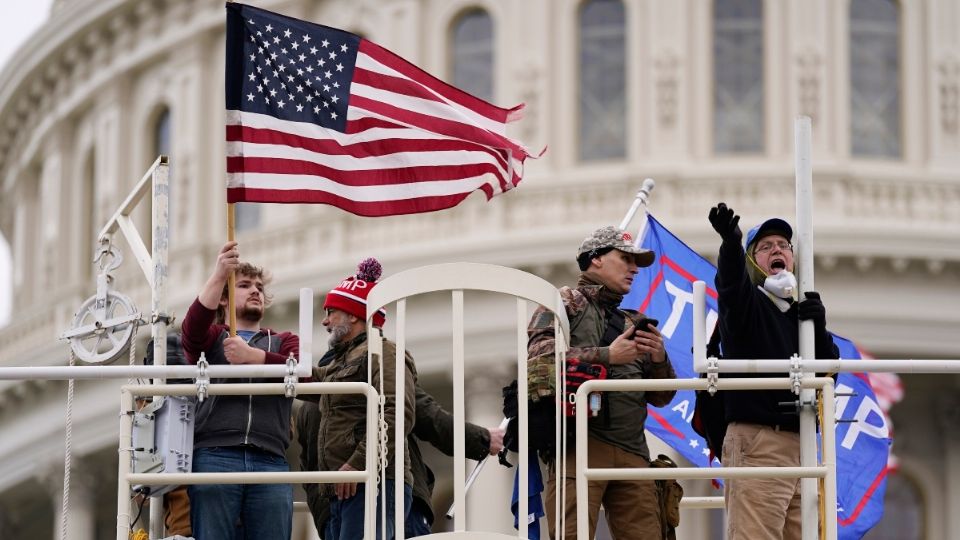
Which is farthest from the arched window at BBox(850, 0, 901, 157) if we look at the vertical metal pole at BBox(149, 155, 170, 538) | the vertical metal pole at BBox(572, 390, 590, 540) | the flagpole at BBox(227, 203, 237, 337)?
the vertical metal pole at BBox(572, 390, 590, 540)

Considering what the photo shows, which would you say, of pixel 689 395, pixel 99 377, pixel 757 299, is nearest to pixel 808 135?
pixel 757 299

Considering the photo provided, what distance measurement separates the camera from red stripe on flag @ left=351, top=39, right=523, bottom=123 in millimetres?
13805

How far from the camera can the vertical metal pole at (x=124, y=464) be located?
1150 cm

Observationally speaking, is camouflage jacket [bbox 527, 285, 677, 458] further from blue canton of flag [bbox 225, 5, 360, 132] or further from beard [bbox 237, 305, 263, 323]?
blue canton of flag [bbox 225, 5, 360, 132]

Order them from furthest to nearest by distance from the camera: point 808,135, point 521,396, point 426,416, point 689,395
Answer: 1. point 689,395
2. point 426,416
3. point 808,135
4. point 521,396

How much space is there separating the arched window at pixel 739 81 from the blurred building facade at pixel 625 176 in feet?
0.11

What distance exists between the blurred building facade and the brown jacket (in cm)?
2725

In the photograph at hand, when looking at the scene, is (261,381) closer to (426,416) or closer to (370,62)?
(426,416)

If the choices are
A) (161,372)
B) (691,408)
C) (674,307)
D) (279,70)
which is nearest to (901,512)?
(674,307)

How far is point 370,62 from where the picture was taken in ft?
45.1

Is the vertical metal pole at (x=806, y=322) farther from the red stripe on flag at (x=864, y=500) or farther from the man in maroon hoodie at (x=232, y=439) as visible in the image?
the red stripe on flag at (x=864, y=500)

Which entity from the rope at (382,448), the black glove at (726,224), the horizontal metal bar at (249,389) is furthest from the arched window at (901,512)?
the horizontal metal bar at (249,389)

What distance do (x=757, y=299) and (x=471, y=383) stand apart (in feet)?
99.5

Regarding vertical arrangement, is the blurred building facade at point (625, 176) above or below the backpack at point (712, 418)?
above
